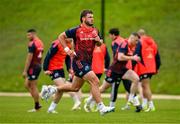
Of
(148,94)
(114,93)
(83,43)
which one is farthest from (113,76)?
(83,43)

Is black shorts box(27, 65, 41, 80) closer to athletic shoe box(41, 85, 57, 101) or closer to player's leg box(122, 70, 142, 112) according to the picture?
player's leg box(122, 70, 142, 112)

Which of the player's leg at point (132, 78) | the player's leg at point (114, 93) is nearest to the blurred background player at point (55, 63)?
the player's leg at point (114, 93)

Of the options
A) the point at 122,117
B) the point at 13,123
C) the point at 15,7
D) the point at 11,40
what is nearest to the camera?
the point at 13,123

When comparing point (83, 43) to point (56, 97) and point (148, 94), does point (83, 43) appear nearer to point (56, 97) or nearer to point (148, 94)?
point (56, 97)

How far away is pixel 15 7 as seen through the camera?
2237 inches

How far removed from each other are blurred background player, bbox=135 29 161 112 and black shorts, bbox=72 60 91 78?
541cm

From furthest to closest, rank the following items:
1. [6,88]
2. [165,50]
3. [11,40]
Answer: [11,40], [165,50], [6,88]

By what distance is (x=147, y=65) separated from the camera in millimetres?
27406

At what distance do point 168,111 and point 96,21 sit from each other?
2841cm

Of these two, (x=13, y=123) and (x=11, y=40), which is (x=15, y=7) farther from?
(x=13, y=123)

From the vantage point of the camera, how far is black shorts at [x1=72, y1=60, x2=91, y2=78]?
68.6 ft

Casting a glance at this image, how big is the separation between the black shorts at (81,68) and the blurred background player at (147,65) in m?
5.41

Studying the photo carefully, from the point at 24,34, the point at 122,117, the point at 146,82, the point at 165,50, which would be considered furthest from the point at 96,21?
the point at 122,117

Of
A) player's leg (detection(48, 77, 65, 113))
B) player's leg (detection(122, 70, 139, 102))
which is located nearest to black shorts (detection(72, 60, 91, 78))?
player's leg (detection(48, 77, 65, 113))
